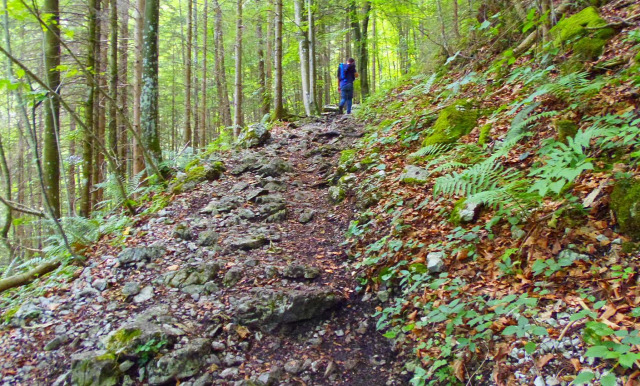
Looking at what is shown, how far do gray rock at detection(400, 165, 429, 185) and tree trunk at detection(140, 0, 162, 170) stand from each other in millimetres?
5637

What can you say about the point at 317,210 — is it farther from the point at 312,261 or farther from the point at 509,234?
the point at 509,234

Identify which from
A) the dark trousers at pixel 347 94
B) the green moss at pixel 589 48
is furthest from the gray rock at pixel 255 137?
the green moss at pixel 589 48

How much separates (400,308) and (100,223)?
6.02m

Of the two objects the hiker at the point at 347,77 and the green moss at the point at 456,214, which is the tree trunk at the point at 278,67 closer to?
the hiker at the point at 347,77

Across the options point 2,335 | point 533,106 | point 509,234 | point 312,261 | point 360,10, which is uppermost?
point 360,10

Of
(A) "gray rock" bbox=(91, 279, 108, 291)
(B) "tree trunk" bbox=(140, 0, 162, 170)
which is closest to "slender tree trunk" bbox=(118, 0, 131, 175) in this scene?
(B) "tree trunk" bbox=(140, 0, 162, 170)

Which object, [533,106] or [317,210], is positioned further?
[317,210]

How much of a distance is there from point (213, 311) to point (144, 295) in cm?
100

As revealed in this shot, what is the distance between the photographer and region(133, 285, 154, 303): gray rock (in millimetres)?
4051

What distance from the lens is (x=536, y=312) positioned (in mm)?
2486

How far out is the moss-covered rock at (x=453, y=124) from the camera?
5430mm

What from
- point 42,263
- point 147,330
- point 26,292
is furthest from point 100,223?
point 147,330

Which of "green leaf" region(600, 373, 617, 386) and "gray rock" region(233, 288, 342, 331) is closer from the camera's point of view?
"green leaf" region(600, 373, 617, 386)

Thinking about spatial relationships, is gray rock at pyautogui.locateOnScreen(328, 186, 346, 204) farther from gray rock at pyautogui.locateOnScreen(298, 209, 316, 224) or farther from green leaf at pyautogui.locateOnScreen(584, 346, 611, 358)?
green leaf at pyautogui.locateOnScreen(584, 346, 611, 358)
